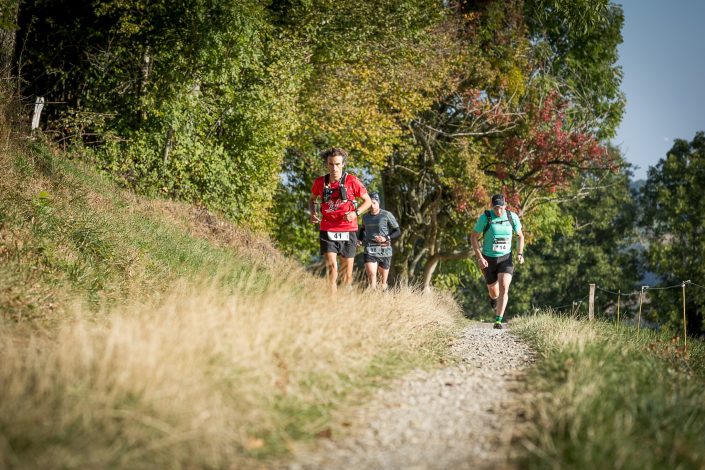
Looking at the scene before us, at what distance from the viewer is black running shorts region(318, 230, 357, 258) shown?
29.0 feet

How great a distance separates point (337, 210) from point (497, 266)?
10.9 ft

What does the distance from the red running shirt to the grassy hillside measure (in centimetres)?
107

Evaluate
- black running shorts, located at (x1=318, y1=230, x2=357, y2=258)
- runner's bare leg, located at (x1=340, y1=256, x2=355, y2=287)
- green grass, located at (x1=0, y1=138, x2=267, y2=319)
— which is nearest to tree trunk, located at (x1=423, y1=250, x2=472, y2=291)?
green grass, located at (x1=0, y1=138, x2=267, y2=319)

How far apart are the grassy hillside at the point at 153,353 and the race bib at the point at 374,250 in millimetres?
2228

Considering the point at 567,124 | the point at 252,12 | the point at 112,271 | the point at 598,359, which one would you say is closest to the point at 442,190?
the point at 567,124

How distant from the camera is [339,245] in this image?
8.91 m

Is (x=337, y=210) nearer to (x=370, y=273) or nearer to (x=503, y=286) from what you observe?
(x=370, y=273)

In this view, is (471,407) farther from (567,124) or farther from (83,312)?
(567,124)

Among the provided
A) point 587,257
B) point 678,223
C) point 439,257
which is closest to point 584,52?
point 439,257

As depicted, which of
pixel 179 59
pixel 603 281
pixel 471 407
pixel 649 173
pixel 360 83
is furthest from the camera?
pixel 603 281

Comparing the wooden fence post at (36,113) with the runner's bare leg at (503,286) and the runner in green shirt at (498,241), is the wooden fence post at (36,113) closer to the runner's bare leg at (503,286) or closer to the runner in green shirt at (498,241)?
the runner in green shirt at (498,241)

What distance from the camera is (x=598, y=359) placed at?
5539mm

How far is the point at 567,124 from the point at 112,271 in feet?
58.1

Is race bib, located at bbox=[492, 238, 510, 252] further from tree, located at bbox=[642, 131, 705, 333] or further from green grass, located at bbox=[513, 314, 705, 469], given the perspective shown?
tree, located at bbox=[642, 131, 705, 333]
